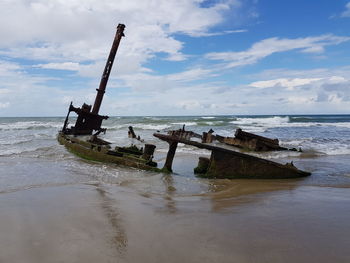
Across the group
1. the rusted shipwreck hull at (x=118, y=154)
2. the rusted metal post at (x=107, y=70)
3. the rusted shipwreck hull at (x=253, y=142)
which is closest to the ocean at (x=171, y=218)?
the rusted shipwreck hull at (x=118, y=154)

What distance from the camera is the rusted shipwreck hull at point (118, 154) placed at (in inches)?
347

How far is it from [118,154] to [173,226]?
5.77m

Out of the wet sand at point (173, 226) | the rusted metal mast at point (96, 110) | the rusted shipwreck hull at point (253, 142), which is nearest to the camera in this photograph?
the wet sand at point (173, 226)

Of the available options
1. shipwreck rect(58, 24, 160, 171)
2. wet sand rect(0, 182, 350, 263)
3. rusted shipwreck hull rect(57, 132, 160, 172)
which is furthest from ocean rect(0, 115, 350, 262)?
shipwreck rect(58, 24, 160, 171)

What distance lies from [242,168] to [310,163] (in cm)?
411

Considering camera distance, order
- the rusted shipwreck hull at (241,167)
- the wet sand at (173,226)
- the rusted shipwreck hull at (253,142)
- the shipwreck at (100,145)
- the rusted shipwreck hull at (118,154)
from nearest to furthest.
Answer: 1. the wet sand at (173,226)
2. the rusted shipwreck hull at (241,167)
3. the rusted shipwreck hull at (118,154)
4. the shipwreck at (100,145)
5. the rusted shipwreck hull at (253,142)

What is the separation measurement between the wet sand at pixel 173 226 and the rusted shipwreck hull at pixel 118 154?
2501 mm

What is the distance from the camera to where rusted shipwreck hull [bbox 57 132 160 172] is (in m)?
8.82

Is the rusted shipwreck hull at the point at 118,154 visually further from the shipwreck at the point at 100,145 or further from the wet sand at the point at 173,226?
the wet sand at the point at 173,226

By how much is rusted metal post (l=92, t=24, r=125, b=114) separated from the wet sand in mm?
9330

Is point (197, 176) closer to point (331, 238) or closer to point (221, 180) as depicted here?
point (221, 180)

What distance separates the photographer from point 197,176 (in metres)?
8.16

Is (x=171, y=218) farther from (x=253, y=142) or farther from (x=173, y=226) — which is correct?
(x=253, y=142)

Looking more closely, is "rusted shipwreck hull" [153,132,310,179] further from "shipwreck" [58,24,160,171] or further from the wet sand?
"shipwreck" [58,24,160,171]
